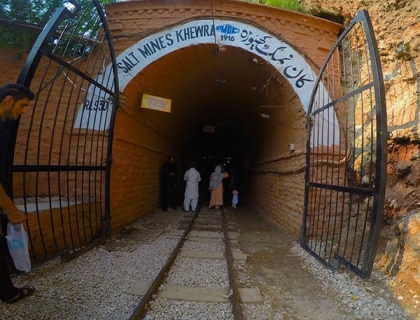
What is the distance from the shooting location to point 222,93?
9.25 m

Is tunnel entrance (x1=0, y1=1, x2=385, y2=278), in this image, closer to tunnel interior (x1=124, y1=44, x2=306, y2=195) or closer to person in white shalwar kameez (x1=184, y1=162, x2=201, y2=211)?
tunnel interior (x1=124, y1=44, x2=306, y2=195)

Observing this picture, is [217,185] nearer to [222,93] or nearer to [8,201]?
[222,93]

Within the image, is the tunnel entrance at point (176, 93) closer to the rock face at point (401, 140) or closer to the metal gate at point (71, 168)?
the metal gate at point (71, 168)

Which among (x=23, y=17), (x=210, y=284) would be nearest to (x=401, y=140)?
(x=210, y=284)

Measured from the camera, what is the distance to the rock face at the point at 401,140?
3.28 metres

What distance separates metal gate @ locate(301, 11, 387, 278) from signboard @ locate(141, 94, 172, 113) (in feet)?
10.5

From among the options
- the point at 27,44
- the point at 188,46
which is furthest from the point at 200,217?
the point at 27,44

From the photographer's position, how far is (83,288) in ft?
10.7

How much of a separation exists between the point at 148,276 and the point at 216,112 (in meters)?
8.73

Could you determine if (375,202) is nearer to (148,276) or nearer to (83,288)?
(148,276)

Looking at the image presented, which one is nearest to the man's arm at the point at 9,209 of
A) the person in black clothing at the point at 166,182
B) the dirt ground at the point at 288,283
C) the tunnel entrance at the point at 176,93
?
the tunnel entrance at the point at 176,93


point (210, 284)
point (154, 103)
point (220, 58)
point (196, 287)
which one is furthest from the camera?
point (220, 58)

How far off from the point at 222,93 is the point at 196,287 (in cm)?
694

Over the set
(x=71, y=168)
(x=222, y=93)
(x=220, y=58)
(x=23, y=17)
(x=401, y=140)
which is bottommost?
(x=71, y=168)
